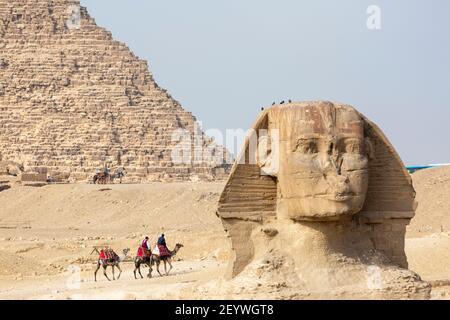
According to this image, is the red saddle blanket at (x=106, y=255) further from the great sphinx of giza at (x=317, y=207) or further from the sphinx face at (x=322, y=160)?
the sphinx face at (x=322, y=160)

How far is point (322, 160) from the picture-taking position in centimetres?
1209

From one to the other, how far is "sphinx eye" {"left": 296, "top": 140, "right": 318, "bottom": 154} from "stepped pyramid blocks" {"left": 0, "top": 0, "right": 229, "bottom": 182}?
532ft

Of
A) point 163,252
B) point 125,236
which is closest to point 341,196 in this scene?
point 163,252

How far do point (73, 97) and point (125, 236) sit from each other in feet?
477

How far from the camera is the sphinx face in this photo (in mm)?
12008

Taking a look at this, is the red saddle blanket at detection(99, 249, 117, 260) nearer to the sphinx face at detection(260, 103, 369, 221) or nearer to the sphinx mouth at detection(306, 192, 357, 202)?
the sphinx face at detection(260, 103, 369, 221)

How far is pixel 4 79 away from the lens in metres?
190

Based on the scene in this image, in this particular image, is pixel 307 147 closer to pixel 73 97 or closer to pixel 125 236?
pixel 125 236

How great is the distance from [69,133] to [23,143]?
23.8ft

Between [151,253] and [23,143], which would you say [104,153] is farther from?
[151,253]

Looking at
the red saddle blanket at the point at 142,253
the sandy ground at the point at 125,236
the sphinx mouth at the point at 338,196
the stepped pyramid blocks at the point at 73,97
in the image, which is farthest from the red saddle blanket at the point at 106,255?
the stepped pyramid blocks at the point at 73,97

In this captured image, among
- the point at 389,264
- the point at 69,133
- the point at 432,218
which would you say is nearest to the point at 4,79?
the point at 69,133

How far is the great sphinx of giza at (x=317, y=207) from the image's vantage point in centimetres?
1209
